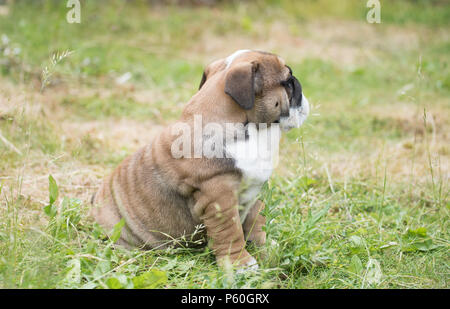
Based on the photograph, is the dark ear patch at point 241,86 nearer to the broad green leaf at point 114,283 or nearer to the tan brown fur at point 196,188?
the tan brown fur at point 196,188

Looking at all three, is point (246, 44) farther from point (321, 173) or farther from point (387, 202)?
point (387, 202)

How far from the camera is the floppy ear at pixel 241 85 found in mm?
2770

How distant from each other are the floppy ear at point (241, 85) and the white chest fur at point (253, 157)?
8.4 inches

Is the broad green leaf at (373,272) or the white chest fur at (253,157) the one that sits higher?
the white chest fur at (253,157)

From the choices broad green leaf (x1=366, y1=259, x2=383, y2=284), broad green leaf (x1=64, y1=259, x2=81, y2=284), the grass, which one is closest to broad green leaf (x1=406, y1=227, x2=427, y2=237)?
the grass

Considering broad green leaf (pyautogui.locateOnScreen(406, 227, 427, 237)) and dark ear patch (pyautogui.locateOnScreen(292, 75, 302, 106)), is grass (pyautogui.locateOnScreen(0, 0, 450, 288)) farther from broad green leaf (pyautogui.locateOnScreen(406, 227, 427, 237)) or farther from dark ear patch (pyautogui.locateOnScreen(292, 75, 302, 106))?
dark ear patch (pyautogui.locateOnScreen(292, 75, 302, 106))

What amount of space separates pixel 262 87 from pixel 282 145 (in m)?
2.17

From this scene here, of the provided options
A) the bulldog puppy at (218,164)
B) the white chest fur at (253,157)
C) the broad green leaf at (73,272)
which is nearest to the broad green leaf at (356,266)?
the bulldog puppy at (218,164)

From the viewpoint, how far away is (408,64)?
9.09m

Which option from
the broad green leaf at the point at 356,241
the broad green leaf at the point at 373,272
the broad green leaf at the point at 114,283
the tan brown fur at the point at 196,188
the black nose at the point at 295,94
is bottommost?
the broad green leaf at the point at 373,272

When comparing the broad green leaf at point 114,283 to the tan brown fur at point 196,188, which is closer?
the broad green leaf at point 114,283

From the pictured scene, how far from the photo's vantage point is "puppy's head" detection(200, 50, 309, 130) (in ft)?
9.13
